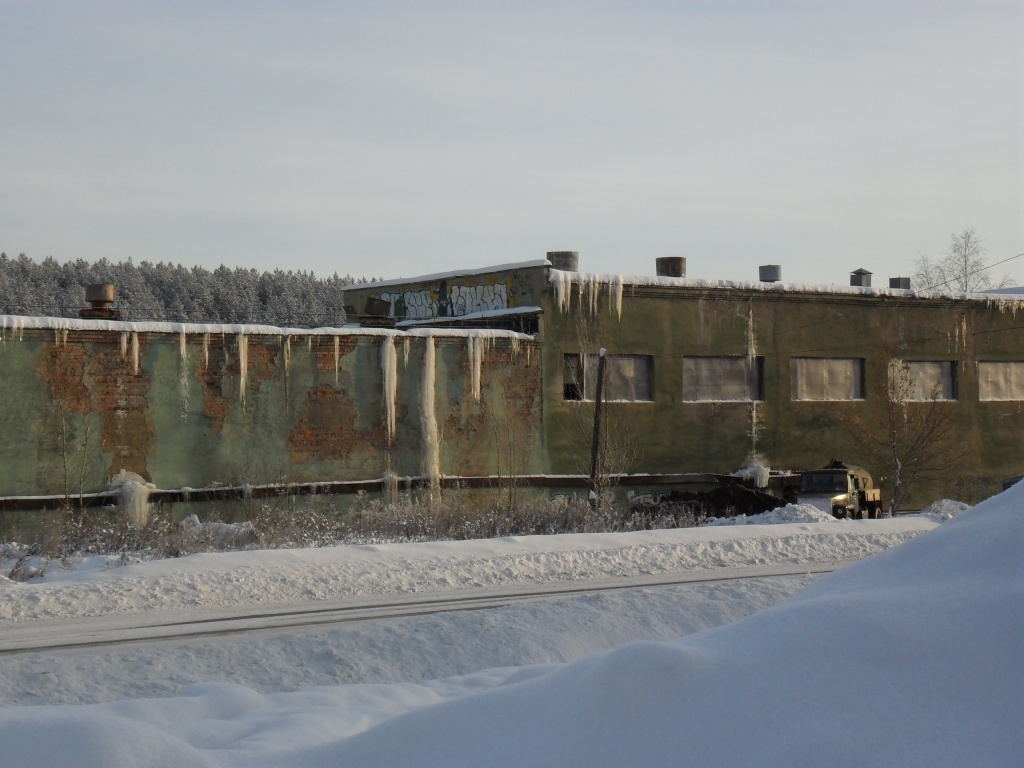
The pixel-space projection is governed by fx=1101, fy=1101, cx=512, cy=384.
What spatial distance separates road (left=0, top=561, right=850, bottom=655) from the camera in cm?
952

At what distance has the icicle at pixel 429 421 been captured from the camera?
25.0 meters

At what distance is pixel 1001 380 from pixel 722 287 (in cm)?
1085

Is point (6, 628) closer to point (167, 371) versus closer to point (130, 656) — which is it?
point (130, 656)

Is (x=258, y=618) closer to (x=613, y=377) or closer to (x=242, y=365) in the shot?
(x=242, y=365)

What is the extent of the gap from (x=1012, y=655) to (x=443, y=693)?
4.21 meters

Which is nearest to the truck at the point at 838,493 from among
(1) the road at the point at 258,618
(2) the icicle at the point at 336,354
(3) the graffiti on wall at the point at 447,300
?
(3) the graffiti on wall at the point at 447,300

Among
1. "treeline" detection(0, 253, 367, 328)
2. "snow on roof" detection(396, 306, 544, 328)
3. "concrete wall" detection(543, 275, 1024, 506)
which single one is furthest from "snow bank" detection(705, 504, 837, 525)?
"treeline" detection(0, 253, 367, 328)

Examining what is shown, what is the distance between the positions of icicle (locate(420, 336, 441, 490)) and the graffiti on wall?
3.33m

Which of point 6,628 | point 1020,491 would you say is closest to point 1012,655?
point 1020,491

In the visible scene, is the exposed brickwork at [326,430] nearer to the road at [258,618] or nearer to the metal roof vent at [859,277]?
the road at [258,618]

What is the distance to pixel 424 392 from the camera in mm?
25078

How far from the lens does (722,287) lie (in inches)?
1153

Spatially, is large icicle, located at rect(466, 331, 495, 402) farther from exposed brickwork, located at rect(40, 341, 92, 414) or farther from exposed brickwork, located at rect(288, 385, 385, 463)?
exposed brickwork, located at rect(40, 341, 92, 414)

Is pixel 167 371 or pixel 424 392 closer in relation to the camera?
pixel 167 371
